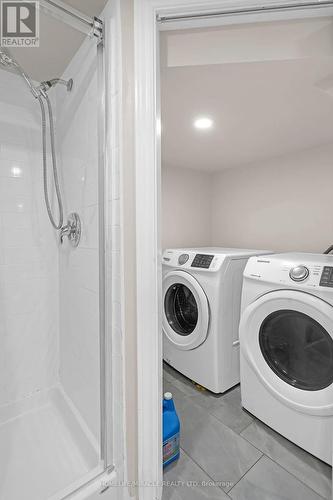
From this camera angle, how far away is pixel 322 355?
114 centimetres

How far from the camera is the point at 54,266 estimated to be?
1479 millimetres

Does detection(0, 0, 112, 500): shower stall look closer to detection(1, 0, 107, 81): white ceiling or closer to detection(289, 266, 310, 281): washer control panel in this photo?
detection(1, 0, 107, 81): white ceiling

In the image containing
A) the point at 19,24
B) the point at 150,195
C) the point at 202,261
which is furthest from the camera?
the point at 202,261

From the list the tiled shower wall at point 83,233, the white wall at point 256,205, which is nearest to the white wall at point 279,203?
the white wall at point 256,205

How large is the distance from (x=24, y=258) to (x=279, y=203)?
217 centimetres

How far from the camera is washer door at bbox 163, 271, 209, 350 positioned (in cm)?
160

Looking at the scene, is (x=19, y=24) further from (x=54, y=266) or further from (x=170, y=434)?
(x=170, y=434)

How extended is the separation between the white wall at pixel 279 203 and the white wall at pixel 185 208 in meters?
0.15

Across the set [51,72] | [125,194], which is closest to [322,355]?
[125,194]

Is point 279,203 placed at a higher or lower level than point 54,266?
higher

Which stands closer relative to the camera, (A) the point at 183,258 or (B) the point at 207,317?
(B) the point at 207,317

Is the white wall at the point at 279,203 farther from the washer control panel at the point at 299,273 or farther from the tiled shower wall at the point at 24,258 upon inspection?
the tiled shower wall at the point at 24,258

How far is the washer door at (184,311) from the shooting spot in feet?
5.26

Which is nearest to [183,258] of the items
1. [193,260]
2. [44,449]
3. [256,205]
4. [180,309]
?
[193,260]
